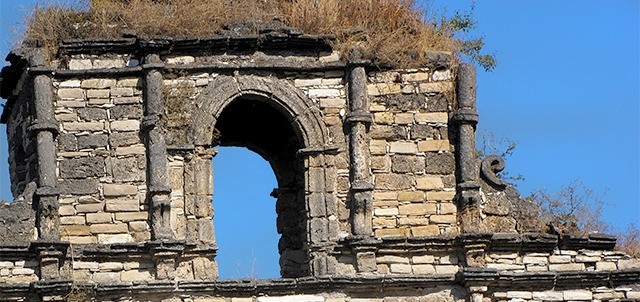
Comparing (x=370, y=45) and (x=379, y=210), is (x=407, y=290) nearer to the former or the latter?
(x=379, y=210)

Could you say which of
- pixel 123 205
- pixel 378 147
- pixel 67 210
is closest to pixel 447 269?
pixel 378 147

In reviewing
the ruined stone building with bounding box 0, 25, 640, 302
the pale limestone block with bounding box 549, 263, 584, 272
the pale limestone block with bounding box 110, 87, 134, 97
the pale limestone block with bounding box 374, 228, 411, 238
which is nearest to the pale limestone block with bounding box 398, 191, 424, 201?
the ruined stone building with bounding box 0, 25, 640, 302

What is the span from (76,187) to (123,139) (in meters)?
0.88

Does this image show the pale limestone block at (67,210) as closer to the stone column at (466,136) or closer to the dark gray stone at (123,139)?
the dark gray stone at (123,139)

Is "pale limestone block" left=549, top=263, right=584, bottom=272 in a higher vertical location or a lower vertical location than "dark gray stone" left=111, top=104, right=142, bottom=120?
lower

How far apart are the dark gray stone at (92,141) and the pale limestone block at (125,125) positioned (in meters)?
0.18

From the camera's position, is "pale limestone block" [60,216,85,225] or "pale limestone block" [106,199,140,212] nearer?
"pale limestone block" [60,216,85,225]

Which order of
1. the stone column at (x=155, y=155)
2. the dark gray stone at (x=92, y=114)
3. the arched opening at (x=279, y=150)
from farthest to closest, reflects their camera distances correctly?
1. the arched opening at (x=279, y=150)
2. the dark gray stone at (x=92, y=114)
3. the stone column at (x=155, y=155)

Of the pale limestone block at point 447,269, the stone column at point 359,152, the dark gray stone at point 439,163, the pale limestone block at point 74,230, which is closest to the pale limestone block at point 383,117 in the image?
the stone column at point 359,152

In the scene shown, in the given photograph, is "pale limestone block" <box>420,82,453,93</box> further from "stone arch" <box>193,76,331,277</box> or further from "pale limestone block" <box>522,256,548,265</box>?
"pale limestone block" <box>522,256,548,265</box>

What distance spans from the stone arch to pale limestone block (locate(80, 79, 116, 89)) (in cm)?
120

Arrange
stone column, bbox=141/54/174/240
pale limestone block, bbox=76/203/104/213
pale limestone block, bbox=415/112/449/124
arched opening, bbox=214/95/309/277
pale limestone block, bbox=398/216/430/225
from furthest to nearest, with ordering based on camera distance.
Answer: arched opening, bbox=214/95/309/277, pale limestone block, bbox=415/112/449/124, pale limestone block, bbox=398/216/430/225, pale limestone block, bbox=76/203/104/213, stone column, bbox=141/54/174/240

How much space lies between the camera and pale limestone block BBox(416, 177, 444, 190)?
28625mm

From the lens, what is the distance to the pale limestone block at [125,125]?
93.0 ft
